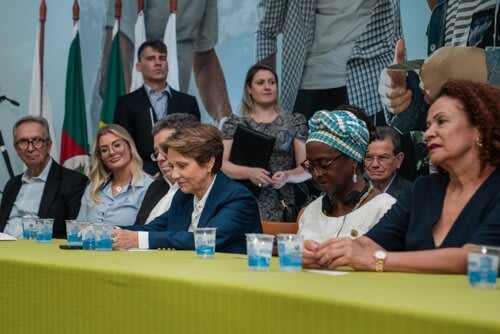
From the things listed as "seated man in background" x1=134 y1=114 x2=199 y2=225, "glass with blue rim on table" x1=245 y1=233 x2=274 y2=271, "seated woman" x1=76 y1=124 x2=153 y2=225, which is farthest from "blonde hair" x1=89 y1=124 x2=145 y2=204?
"glass with blue rim on table" x1=245 y1=233 x2=274 y2=271

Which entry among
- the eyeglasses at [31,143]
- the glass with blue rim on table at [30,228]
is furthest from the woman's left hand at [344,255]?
the eyeglasses at [31,143]

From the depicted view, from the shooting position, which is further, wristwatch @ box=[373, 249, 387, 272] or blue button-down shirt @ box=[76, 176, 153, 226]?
blue button-down shirt @ box=[76, 176, 153, 226]

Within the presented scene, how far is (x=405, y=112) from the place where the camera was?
5086 mm

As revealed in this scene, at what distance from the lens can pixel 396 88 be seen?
5141mm

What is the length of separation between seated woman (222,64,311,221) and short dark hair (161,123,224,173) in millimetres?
1546

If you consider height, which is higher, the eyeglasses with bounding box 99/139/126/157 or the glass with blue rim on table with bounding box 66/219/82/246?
the eyeglasses with bounding box 99/139/126/157

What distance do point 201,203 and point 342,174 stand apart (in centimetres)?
62

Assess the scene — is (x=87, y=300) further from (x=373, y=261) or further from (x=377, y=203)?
(x=377, y=203)

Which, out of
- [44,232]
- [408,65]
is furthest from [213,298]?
[408,65]

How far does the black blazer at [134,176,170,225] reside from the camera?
452cm

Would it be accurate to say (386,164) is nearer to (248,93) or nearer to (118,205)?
(248,93)

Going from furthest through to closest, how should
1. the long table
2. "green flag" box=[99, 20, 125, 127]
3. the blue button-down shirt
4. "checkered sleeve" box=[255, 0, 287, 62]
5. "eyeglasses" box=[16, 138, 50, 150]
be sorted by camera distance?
"green flag" box=[99, 20, 125, 127]
"checkered sleeve" box=[255, 0, 287, 62]
"eyeglasses" box=[16, 138, 50, 150]
the blue button-down shirt
the long table

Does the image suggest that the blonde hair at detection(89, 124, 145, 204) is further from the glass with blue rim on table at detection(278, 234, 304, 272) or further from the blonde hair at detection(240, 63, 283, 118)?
the glass with blue rim on table at detection(278, 234, 304, 272)

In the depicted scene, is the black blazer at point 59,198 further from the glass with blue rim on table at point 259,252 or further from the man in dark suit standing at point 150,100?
the glass with blue rim on table at point 259,252
